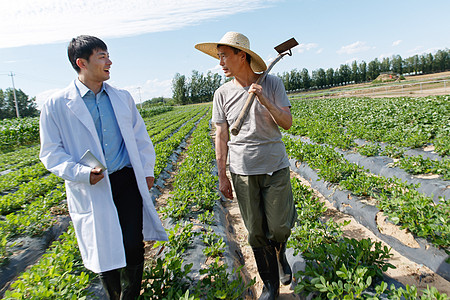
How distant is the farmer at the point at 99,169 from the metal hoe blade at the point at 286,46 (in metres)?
1.43

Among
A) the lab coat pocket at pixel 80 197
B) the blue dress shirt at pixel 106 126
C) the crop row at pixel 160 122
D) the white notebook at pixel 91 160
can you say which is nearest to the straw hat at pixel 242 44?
the blue dress shirt at pixel 106 126

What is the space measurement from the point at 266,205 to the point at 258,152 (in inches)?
18.4

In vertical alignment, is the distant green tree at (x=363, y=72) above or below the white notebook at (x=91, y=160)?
above

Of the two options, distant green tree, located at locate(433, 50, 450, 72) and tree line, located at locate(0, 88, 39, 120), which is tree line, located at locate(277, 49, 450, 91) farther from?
tree line, located at locate(0, 88, 39, 120)

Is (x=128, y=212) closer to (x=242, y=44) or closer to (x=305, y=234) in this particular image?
(x=242, y=44)

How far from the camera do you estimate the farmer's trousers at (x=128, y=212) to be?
1.90 metres

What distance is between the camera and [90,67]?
1815mm

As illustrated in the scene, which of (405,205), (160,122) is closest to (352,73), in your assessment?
(160,122)

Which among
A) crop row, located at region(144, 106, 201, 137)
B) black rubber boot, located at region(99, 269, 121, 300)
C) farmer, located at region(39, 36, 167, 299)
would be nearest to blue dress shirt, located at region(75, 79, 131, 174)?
farmer, located at region(39, 36, 167, 299)

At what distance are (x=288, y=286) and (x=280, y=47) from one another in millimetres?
2300

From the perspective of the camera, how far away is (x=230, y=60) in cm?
213

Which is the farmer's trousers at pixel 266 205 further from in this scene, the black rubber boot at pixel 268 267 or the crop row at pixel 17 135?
the crop row at pixel 17 135

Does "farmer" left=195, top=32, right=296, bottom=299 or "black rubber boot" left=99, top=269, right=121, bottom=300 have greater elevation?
"farmer" left=195, top=32, right=296, bottom=299

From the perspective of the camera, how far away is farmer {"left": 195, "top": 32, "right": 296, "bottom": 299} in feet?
7.00
